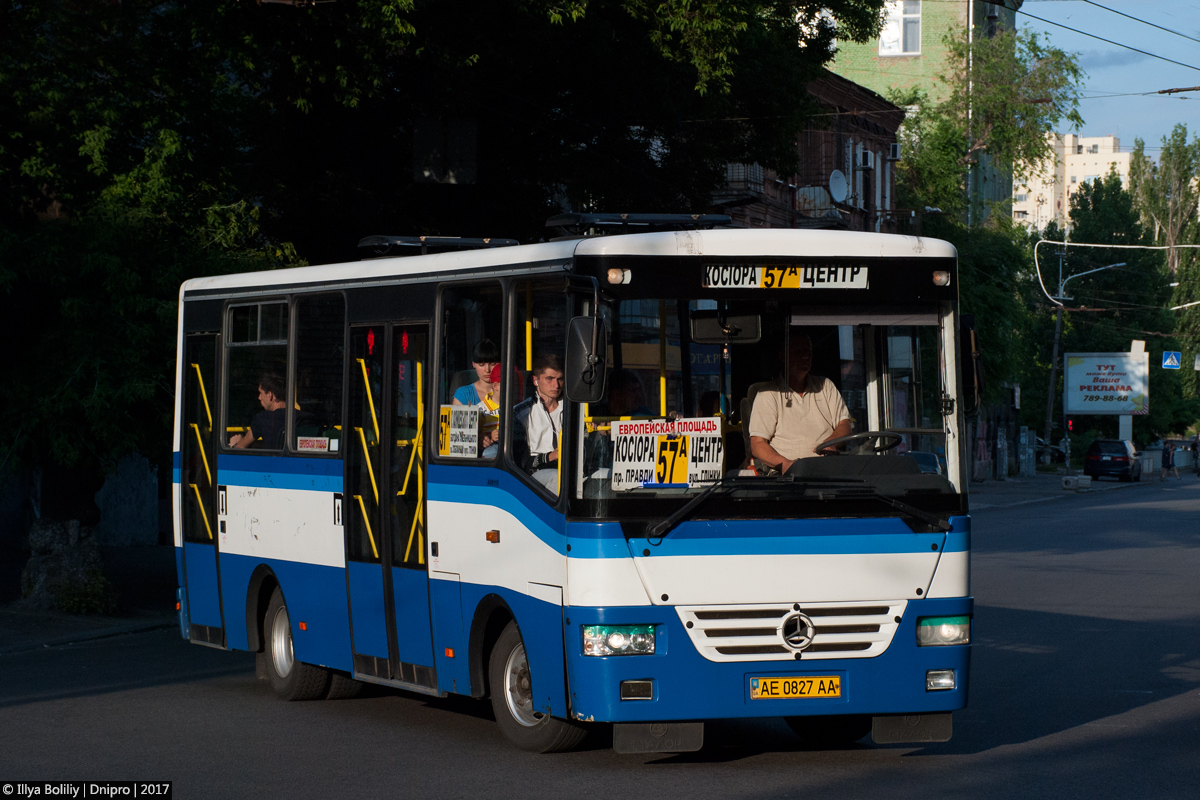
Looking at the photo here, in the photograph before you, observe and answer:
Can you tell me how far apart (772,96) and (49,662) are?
1297 centimetres

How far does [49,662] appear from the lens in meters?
13.8

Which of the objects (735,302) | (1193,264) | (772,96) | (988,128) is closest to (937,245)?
(735,302)

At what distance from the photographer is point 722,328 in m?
8.91

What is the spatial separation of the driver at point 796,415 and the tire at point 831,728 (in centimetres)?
170

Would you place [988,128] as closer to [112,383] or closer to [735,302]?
[112,383]

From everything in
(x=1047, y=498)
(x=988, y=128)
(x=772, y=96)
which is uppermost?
(x=988, y=128)

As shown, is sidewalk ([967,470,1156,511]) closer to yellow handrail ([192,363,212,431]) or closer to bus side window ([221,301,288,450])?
yellow handrail ([192,363,212,431])

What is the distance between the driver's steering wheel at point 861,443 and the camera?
8945 millimetres

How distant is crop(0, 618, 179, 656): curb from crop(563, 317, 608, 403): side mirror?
8010mm

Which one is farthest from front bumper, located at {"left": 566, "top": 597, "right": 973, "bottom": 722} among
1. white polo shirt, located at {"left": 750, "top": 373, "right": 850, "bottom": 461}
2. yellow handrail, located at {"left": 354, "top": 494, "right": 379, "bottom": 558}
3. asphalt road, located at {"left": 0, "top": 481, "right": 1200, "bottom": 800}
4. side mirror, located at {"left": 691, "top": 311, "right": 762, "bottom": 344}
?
yellow handrail, located at {"left": 354, "top": 494, "right": 379, "bottom": 558}

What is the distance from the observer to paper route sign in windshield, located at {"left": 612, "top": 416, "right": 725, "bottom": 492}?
8.50m

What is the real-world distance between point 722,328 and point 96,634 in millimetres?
8703

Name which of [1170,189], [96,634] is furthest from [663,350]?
[1170,189]

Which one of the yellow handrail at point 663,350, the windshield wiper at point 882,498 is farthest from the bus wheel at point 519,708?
the windshield wiper at point 882,498
